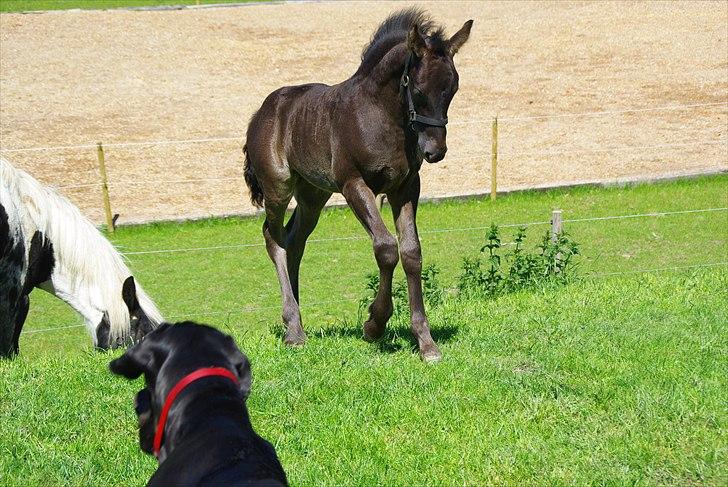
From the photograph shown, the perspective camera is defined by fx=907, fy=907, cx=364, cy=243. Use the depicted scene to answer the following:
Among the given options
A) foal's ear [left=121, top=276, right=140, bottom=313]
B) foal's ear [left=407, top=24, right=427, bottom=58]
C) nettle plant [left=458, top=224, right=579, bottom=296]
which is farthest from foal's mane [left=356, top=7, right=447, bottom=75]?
nettle plant [left=458, top=224, right=579, bottom=296]

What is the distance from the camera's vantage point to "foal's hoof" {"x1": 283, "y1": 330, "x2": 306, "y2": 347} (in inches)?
290

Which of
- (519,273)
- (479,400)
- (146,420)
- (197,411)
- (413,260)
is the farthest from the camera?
(519,273)

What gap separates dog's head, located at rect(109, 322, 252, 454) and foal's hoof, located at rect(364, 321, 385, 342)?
362cm

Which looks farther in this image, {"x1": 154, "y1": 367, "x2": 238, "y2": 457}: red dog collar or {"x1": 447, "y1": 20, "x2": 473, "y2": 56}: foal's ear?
{"x1": 447, "y1": 20, "x2": 473, "y2": 56}: foal's ear

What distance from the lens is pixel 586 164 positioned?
1975 cm

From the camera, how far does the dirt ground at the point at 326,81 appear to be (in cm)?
1942

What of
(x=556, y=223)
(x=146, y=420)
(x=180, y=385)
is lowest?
(x=556, y=223)

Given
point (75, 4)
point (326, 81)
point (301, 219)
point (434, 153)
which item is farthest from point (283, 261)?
point (75, 4)

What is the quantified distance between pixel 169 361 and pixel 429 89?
3539 mm

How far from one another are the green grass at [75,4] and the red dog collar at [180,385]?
3319 cm

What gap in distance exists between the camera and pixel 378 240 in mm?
6660

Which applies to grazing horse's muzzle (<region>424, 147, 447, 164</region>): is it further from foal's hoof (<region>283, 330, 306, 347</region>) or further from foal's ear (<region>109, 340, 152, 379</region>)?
foal's ear (<region>109, 340, 152, 379</region>)

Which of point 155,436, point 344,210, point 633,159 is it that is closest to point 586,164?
point 633,159

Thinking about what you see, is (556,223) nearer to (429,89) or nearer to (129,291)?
(429,89)
